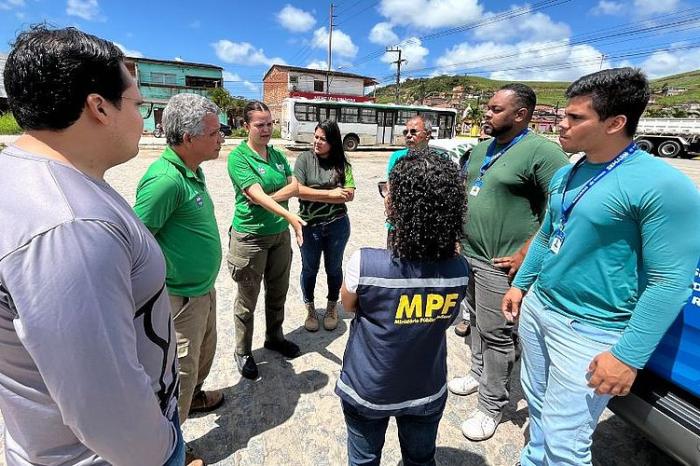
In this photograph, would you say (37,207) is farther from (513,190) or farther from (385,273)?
(513,190)

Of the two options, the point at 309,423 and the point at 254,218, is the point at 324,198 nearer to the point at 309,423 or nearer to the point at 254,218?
the point at 254,218

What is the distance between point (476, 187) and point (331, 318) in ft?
6.52

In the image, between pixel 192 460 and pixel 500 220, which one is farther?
pixel 500 220

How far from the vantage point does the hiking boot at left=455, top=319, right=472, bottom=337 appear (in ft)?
12.2

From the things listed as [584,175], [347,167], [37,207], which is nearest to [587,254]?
[584,175]

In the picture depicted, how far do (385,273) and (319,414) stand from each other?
1.70m

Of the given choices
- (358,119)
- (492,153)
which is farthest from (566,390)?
(358,119)

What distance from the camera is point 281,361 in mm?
3215

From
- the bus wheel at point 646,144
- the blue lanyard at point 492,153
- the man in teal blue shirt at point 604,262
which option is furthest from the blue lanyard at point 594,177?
the bus wheel at point 646,144

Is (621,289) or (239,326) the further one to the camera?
(239,326)

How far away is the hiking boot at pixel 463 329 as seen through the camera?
12.2 ft

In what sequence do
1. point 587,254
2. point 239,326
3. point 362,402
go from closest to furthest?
point 362,402 → point 587,254 → point 239,326

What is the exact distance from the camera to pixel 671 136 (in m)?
20.8

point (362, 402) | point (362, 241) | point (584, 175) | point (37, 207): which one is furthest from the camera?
point (362, 241)
